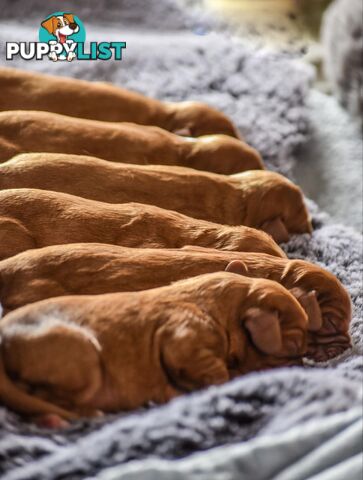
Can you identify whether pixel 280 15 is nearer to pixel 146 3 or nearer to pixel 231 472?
pixel 146 3

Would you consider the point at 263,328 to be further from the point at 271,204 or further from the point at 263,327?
the point at 271,204

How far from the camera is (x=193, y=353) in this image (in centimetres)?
104

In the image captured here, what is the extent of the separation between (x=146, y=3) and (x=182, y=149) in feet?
3.80

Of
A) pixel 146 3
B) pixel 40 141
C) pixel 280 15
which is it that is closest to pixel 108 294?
pixel 40 141

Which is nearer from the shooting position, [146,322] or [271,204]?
[146,322]

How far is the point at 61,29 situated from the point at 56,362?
61.2 inches

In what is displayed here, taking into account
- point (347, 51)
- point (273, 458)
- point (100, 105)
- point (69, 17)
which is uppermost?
point (69, 17)


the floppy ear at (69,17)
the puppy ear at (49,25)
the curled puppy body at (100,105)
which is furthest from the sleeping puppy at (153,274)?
the floppy ear at (69,17)

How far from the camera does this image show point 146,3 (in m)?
2.66

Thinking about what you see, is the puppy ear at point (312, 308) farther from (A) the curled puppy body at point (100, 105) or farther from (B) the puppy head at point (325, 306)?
(A) the curled puppy body at point (100, 105)

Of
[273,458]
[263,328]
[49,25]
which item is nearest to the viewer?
[273,458]

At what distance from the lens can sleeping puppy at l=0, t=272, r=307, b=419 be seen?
3.25 feet

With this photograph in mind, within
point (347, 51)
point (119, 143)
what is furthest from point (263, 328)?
point (347, 51)

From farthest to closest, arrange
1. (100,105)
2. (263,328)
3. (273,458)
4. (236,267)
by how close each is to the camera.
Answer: (100,105) → (236,267) → (263,328) → (273,458)
